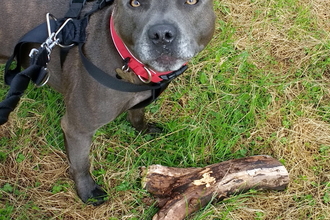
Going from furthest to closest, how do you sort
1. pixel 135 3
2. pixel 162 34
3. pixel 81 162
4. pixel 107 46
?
pixel 81 162, pixel 107 46, pixel 135 3, pixel 162 34

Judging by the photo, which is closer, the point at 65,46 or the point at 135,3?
the point at 135,3

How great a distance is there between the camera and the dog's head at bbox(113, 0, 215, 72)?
2.05 meters

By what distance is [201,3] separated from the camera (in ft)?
7.25

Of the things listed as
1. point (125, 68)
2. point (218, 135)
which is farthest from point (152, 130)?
point (125, 68)

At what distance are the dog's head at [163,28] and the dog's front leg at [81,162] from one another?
703 millimetres

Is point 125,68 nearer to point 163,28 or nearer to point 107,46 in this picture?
point 107,46

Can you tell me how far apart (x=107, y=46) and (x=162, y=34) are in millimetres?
A: 448

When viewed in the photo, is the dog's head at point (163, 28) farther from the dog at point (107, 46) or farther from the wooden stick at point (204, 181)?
the wooden stick at point (204, 181)

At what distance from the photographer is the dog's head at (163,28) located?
2.05 metres

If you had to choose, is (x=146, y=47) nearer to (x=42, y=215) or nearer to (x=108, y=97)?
(x=108, y=97)

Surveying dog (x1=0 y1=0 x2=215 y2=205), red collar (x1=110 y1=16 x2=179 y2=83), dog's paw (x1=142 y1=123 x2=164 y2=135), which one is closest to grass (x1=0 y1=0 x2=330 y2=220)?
dog's paw (x1=142 y1=123 x2=164 y2=135)

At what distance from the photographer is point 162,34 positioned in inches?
79.1

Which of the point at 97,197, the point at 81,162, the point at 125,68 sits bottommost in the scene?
the point at 97,197

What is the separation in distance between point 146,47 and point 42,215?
1543 millimetres
